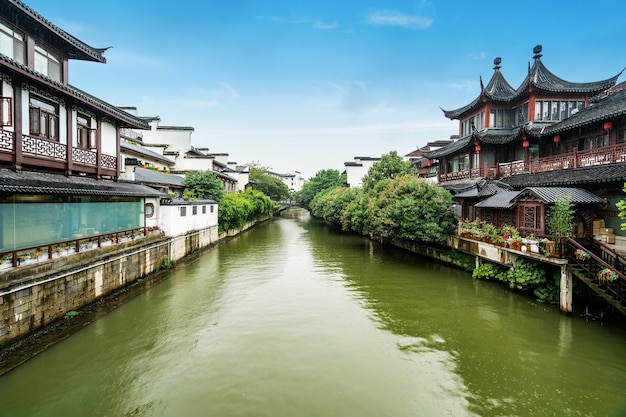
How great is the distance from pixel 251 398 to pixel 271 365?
59.8 inches

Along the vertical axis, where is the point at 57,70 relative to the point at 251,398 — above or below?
above

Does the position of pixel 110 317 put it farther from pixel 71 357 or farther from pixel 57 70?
pixel 57 70

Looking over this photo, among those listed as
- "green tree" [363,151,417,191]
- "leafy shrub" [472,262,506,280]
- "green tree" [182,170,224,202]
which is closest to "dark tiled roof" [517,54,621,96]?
"green tree" [363,151,417,191]

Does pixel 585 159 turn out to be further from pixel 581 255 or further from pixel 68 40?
pixel 68 40

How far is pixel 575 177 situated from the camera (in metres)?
16.0

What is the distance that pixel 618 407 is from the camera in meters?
7.41

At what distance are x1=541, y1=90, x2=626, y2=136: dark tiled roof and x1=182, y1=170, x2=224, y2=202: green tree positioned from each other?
27.8 m

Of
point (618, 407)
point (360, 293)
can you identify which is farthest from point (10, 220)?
point (618, 407)

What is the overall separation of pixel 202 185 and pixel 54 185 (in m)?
20.6

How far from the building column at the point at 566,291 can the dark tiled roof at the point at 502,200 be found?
4.69 metres

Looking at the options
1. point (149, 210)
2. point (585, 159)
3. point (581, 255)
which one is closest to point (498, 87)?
point (585, 159)

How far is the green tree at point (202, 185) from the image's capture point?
32.2 metres

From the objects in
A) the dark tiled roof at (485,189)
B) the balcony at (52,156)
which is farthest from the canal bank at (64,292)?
the dark tiled roof at (485,189)

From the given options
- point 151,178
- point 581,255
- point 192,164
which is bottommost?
point 581,255
